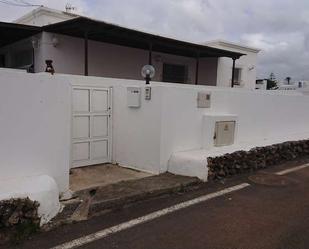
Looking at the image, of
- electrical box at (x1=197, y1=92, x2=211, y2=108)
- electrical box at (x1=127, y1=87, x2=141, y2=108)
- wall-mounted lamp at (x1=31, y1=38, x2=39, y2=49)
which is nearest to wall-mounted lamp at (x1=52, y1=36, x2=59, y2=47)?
wall-mounted lamp at (x1=31, y1=38, x2=39, y2=49)

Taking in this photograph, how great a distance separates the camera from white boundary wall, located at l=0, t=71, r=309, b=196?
4.50 metres

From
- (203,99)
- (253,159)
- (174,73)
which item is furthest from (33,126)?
(174,73)

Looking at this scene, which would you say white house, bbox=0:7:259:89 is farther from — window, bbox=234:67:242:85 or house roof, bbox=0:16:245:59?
window, bbox=234:67:242:85

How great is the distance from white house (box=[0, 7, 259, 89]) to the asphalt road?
606 cm

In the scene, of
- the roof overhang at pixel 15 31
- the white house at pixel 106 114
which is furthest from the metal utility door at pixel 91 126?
the roof overhang at pixel 15 31

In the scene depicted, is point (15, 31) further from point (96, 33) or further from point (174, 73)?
point (174, 73)

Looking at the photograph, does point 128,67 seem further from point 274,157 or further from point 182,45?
point 274,157

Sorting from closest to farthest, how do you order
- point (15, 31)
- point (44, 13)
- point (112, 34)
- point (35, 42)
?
point (15, 31)
point (112, 34)
point (35, 42)
point (44, 13)

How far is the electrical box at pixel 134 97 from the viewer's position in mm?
7113

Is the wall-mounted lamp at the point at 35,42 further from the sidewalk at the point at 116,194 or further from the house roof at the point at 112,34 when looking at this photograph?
the sidewalk at the point at 116,194

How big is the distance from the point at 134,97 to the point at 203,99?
5.37ft

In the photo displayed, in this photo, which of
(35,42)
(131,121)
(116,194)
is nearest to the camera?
(116,194)

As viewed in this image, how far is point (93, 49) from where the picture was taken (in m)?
12.4

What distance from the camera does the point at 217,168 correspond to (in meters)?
6.83
